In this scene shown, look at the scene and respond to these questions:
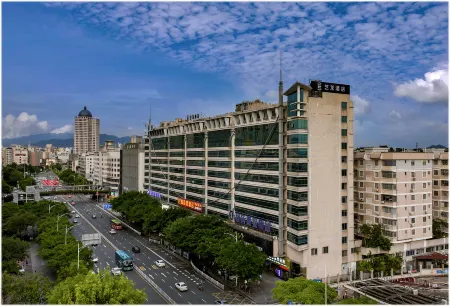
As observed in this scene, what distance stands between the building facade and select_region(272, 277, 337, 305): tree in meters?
76.7

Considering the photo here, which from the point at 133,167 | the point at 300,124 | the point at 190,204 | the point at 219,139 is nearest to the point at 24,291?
the point at 300,124

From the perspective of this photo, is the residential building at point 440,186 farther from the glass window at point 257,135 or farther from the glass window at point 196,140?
the glass window at point 196,140

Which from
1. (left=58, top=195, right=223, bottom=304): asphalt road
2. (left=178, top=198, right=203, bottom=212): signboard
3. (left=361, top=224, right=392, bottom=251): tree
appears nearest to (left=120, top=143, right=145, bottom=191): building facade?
(left=58, top=195, right=223, bottom=304): asphalt road

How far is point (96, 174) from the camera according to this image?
159125 millimetres

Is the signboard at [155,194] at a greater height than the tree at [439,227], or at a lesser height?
greater

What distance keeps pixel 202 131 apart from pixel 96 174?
101 metres

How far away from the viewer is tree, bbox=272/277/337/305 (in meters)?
28.9

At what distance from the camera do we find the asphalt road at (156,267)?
4134 centimetres

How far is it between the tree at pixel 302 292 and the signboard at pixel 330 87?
25421 millimetres

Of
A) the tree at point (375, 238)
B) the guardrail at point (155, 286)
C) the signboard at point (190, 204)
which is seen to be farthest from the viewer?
the signboard at point (190, 204)

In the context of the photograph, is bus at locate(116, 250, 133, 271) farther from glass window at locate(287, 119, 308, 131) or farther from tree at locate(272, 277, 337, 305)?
glass window at locate(287, 119, 308, 131)

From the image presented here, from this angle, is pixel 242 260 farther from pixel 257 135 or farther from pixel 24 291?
pixel 24 291

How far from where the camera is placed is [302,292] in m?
29.7

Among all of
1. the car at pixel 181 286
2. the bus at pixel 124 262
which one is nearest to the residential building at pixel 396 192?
the car at pixel 181 286
